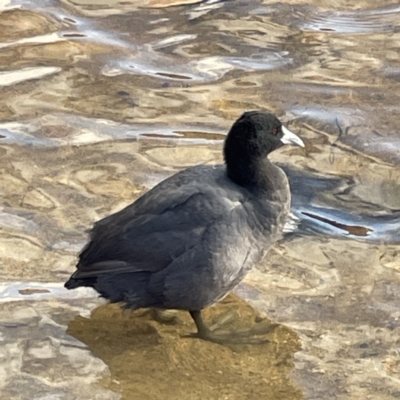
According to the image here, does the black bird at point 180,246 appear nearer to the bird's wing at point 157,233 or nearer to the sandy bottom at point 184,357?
the bird's wing at point 157,233

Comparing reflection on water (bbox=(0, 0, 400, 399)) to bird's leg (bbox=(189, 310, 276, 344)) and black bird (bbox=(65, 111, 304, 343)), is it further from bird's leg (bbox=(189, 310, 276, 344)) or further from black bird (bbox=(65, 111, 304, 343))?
black bird (bbox=(65, 111, 304, 343))

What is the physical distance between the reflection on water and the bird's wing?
0.43m

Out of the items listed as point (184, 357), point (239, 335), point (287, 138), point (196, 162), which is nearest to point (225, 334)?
point (239, 335)

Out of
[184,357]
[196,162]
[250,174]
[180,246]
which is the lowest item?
[184,357]

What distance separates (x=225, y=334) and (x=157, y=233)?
0.66 meters

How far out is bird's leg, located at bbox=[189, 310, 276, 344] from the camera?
481 cm

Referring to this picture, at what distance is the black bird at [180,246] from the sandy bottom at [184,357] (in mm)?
165

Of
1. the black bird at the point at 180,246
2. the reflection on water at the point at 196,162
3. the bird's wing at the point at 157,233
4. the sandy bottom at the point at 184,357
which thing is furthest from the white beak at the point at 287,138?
the sandy bottom at the point at 184,357

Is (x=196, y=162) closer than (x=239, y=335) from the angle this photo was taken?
No

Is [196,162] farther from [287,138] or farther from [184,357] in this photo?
[184,357]

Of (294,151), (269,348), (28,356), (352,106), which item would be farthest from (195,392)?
(352,106)

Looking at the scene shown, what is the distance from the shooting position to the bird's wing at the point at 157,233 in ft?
15.1

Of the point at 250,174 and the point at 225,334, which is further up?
the point at 250,174

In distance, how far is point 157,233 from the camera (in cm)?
461
